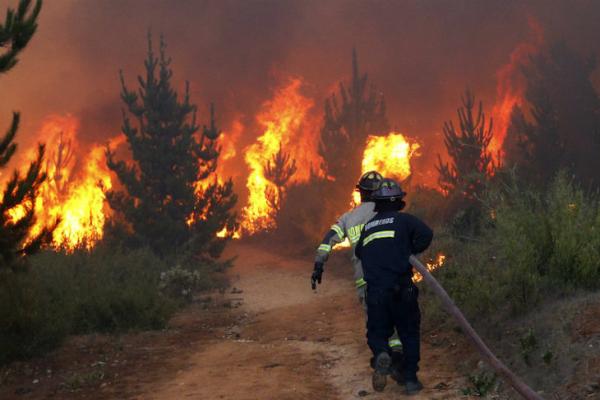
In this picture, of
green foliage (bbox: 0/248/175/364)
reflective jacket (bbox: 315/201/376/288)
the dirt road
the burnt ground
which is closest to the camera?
the dirt road

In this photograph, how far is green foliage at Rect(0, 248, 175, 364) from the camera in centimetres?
767

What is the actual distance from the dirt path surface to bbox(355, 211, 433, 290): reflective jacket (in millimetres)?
1039

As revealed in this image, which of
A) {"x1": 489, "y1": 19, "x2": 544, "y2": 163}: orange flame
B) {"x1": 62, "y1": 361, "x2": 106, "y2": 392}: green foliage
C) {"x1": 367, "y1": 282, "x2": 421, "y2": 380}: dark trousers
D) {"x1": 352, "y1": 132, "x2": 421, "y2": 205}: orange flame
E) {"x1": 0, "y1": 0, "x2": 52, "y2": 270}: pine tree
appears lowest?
{"x1": 62, "y1": 361, "x2": 106, "y2": 392}: green foliage

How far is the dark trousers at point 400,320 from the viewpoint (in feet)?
16.8

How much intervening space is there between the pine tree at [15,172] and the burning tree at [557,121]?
19.7m

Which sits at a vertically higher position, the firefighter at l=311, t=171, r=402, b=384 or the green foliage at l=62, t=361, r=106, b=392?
the firefighter at l=311, t=171, r=402, b=384

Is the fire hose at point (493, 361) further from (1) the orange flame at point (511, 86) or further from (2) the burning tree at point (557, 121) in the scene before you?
(1) the orange flame at point (511, 86)

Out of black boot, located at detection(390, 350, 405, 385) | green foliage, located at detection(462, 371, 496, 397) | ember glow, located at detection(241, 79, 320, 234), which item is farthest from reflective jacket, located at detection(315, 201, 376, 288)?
ember glow, located at detection(241, 79, 320, 234)

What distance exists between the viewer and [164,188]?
18.9 metres

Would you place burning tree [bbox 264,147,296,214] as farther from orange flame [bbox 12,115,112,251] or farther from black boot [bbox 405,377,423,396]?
black boot [bbox 405,377,423,396]

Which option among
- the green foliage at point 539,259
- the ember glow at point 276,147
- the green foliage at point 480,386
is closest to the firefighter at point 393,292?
the green foliage at point 480,386

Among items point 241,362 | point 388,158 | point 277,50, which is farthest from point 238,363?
point 277,50

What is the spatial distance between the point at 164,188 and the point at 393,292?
14731 mm

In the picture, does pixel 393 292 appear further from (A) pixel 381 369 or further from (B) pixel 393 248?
(A) pixel 381 369
